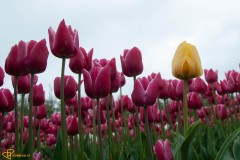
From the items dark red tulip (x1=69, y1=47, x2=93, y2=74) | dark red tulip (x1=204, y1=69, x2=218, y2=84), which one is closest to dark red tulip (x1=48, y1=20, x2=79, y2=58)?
dark red tulip (x1=69, y1=47, x2=93, y2=74)

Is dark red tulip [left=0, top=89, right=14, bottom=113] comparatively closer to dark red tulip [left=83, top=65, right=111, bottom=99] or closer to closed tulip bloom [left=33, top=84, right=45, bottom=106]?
closed tulip bloom [left=33, top=84, right=45, bottom=106]

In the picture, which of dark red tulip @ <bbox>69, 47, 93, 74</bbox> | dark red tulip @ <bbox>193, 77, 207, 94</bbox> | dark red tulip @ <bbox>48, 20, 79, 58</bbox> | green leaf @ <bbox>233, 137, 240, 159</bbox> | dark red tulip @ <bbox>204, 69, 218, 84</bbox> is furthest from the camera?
dark red tulip @ <bbox>204, 69, 218, 84</bbox>

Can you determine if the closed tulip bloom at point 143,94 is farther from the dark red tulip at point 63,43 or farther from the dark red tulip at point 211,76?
the dark red tulip at point 211,76

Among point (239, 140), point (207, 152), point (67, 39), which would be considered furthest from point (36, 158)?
point (207, 152)

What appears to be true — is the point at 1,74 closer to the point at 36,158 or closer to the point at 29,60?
the point at 29,60

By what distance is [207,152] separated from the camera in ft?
9.88

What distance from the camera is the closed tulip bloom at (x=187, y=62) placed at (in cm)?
180

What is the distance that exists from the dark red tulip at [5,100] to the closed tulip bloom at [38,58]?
1.94ft

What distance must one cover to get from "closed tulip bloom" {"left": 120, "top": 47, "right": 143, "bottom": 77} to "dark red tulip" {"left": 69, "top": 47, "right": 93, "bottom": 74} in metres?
0.33

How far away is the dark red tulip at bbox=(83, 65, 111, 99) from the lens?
1892 millimetres

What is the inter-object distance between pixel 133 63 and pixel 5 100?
980 millimetres

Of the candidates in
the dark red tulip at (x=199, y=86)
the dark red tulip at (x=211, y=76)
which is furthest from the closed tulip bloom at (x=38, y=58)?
the dark red tulip at (x=211, y=76)

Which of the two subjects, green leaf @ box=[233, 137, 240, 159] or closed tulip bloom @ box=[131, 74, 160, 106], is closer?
green leaf @ box=[233, 137, 240, 159]

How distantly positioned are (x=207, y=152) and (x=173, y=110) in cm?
204
